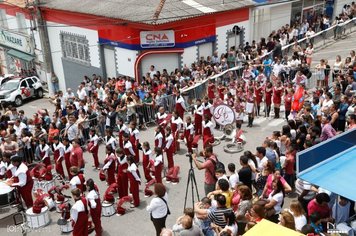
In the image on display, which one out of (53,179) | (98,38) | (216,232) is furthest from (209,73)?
(216,232)

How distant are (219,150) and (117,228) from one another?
499 centimetres

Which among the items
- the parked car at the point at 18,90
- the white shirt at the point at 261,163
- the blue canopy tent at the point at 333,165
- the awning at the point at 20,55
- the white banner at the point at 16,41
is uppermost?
the blue canopy tent at the point at 333,165

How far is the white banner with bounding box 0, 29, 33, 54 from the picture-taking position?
30.5 m

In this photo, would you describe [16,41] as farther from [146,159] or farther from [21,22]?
[146,159]

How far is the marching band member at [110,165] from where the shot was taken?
37.6 feet

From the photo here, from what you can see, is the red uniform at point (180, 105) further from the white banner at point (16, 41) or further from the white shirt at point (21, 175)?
the white banner at point (16, 41)

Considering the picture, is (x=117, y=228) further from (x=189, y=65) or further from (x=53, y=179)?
(x=189, y=65)

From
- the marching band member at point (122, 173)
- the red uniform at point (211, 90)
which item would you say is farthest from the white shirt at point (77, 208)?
the red uniform at point (211, 90)

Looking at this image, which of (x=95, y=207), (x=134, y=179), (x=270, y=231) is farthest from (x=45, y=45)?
(x=270, y=231)

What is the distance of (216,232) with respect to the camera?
764 cm

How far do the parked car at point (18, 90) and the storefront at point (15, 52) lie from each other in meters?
3.52

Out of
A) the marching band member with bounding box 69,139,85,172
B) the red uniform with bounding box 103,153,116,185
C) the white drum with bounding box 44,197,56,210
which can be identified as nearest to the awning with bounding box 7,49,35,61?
the marching band member with bounding box 69,139,85,172

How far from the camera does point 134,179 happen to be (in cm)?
1078

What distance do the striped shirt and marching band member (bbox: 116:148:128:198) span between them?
12.8 feet
